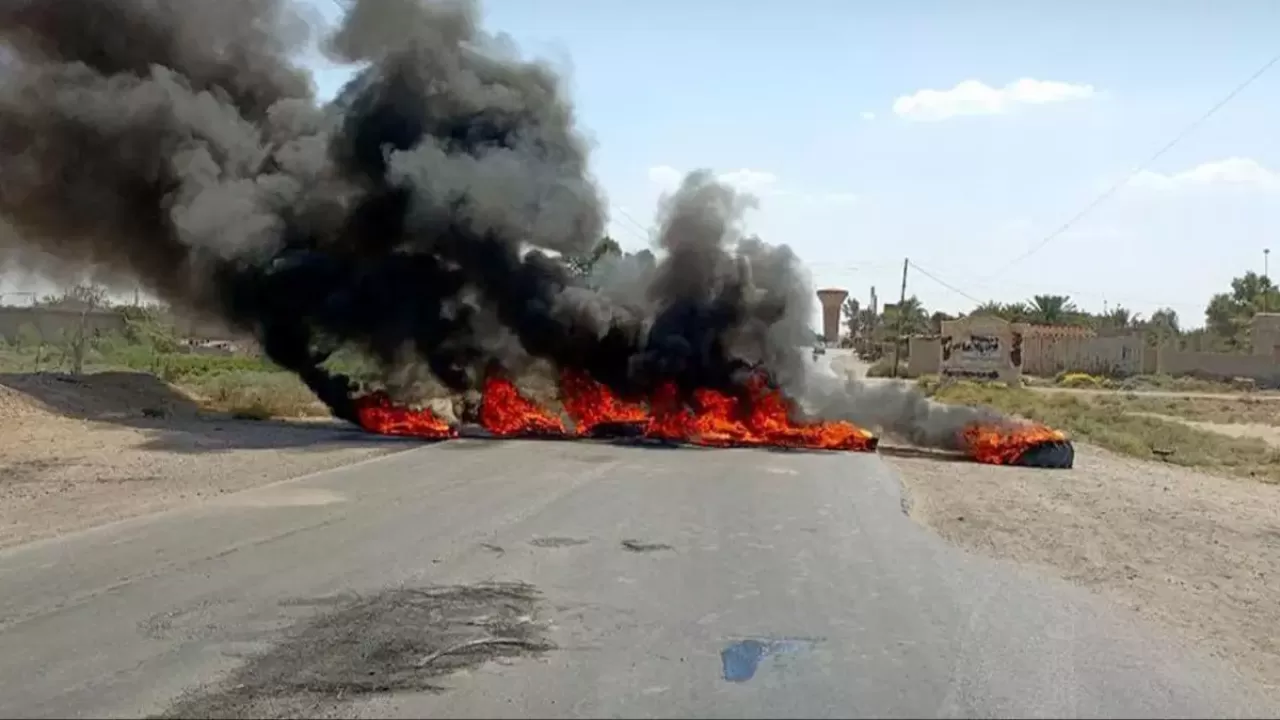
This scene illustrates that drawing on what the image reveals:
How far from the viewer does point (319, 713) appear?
21.5 feet

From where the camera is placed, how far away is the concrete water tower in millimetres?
118125

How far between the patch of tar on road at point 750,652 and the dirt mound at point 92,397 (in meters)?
22.4

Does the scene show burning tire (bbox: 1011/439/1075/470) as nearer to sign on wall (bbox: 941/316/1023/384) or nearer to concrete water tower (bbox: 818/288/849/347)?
sign on wall (bbox: 941/316/1023/384)

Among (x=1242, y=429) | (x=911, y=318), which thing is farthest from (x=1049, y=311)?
(x=1242, y=429)

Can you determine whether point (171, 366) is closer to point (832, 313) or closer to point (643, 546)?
point (643, 546)

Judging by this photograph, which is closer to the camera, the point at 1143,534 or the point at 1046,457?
the point at 1143,534

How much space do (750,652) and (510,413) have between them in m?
21.2

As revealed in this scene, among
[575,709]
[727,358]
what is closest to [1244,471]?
[727,358]

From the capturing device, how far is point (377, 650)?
7930mm

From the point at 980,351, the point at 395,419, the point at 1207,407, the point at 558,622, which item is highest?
the point at 980,351

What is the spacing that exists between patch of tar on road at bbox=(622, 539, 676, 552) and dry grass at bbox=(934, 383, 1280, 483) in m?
18.7

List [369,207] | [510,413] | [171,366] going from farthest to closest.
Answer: [171,366] < [369,207] < [510,413]

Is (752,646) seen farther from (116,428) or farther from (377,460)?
(116,428)

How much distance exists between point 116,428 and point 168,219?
6617 mm
